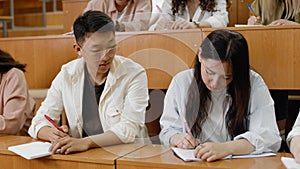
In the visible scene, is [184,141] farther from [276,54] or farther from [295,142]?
[276,54]

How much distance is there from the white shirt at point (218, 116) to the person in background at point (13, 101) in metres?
0.70

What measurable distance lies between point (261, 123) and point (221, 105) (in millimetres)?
176

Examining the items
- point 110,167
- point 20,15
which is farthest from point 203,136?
point 20,15

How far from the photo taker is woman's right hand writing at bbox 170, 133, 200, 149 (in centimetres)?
146

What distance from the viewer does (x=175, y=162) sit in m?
1.32

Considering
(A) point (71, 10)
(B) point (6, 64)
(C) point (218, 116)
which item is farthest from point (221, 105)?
(A) point (71, 10)

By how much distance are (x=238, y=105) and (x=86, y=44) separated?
60 centimetres

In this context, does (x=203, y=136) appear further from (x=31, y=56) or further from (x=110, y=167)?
(x=31, y=56)

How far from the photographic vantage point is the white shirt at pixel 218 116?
4.82 feet

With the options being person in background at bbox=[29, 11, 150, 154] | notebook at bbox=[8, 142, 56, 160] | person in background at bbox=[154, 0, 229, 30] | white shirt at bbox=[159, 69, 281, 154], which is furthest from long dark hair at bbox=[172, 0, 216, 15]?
notebook at bbox=[8, 142, 56, 160]

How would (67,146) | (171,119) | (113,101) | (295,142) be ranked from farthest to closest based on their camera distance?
(113,101) → (171,119) → (67,146) → (295,142)

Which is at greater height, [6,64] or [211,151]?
[6,64]

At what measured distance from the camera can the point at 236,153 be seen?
4.49 feet

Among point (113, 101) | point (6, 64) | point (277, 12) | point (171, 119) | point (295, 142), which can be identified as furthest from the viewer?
point (277, 12)
